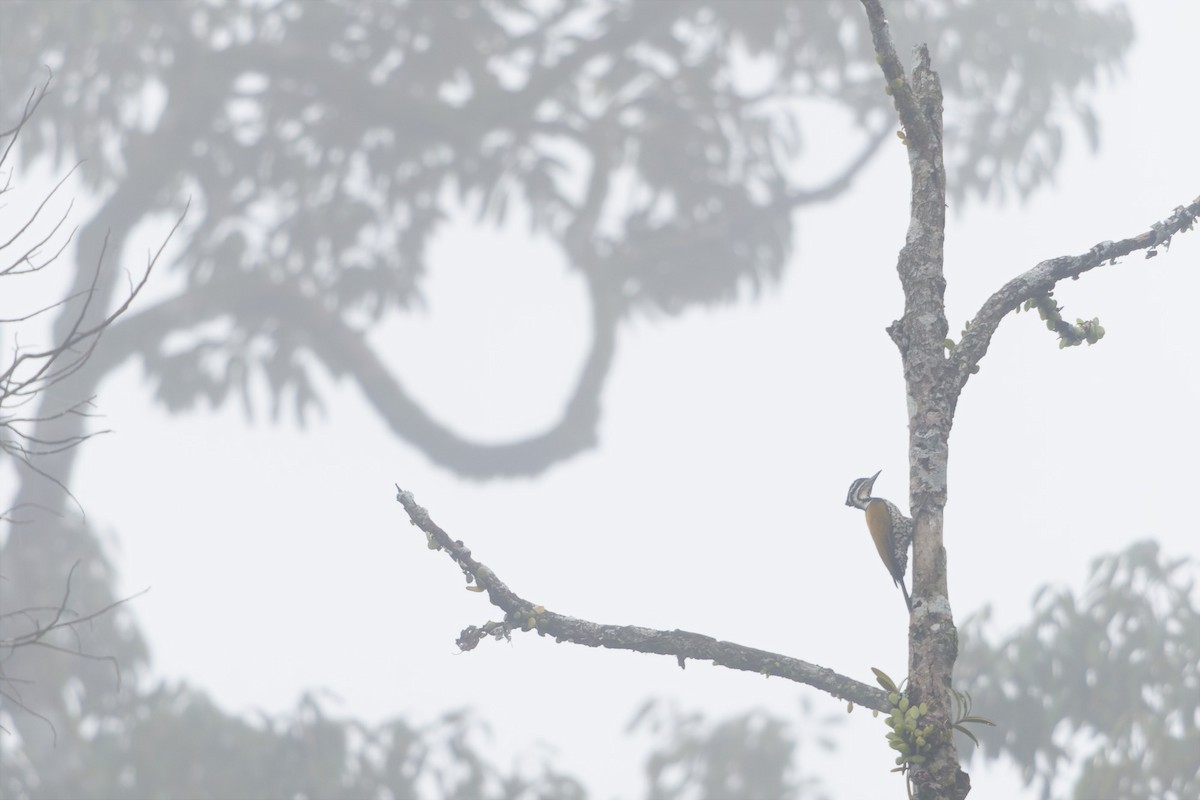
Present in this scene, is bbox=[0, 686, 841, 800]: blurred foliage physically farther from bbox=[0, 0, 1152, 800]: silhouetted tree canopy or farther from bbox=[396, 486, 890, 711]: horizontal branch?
bbox=[396, 486, 890, 711]: horizontal branch

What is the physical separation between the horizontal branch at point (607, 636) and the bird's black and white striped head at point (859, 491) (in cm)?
68

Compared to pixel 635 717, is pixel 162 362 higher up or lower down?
higher up

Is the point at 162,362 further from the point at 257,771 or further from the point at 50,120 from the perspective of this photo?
the point at 257,771

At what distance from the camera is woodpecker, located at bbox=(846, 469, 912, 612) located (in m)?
3.02

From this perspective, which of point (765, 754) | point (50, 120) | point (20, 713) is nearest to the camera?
point (20, 713)

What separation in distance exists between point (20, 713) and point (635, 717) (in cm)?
706

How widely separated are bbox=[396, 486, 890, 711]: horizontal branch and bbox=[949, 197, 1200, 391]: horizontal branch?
865 millimetres

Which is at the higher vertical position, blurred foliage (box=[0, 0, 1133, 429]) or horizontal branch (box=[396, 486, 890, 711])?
blurred foliage (box=[0, 0, 1133, 429])

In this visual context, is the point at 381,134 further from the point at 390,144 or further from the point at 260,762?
the point at 260,762

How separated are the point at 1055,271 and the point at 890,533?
2.52 feet

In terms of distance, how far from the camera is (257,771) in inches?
478

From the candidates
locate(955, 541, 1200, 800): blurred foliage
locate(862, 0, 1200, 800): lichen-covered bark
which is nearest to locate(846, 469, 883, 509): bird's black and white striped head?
locate(862, 0, 1200, 800): lichen-covered bark

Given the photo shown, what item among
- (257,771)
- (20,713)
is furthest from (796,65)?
(20,713)

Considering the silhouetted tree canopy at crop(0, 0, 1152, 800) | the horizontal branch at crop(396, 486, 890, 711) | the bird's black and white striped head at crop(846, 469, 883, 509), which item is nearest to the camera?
the horizontal branch at crop(396, 486, 890, 711)
